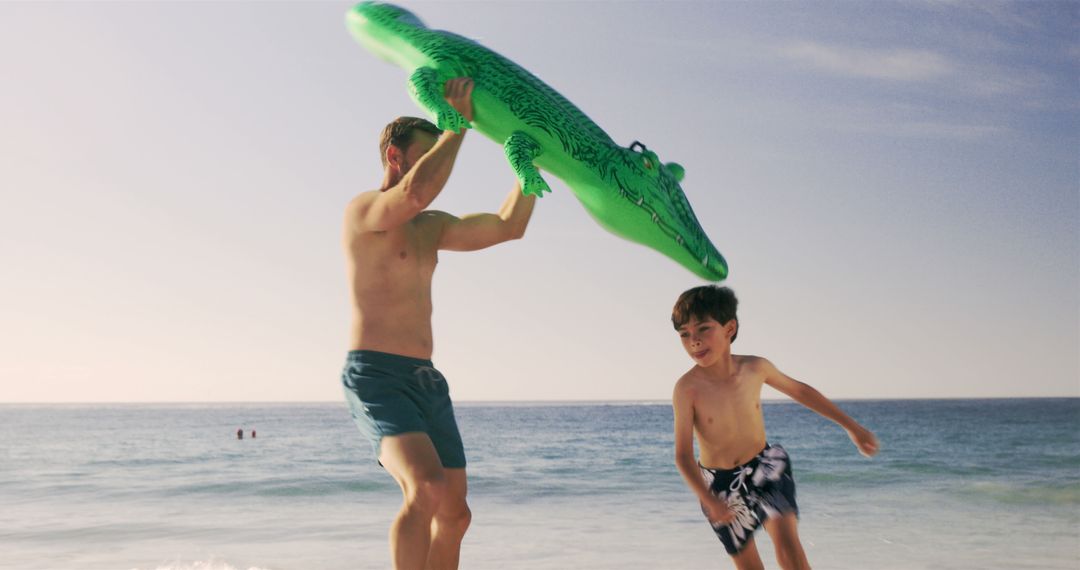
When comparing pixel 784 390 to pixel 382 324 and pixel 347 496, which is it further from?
pixel 347 496

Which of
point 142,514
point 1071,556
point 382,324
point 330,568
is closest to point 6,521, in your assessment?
point 142,514

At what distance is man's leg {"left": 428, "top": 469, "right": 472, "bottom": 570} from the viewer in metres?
3.41

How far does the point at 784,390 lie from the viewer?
4.03m

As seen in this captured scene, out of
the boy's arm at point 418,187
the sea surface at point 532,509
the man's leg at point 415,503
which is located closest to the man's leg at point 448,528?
the man's leg at point 415,503

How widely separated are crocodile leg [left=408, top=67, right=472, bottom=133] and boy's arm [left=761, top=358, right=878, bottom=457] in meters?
1.72

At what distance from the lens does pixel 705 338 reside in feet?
12.8

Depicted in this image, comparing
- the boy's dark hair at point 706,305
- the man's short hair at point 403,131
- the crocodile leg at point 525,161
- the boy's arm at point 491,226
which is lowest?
the boy's dark hair at point 706,305

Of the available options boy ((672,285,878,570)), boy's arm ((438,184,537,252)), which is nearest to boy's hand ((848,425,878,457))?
boy ((672,285,878,570))

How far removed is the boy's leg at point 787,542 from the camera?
376 centimetres

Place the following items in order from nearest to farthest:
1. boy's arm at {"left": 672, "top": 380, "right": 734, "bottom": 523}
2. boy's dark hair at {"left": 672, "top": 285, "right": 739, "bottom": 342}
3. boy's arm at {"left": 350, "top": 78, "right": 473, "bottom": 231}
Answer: boy's arm at {"left": 350, "top": 78, "right": 473, "bottom": 231} → boy's arm at {"left": 672, "top": 380, "right": 734, "bottom": 523} → boy's dark hair at {"left": 672, "top": 285, "right": 739, "bottom": 342}

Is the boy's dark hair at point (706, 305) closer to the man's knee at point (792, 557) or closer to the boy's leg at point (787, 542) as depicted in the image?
the boy's leg at point (787, 542)

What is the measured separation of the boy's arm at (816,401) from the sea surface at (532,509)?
15.8 feet

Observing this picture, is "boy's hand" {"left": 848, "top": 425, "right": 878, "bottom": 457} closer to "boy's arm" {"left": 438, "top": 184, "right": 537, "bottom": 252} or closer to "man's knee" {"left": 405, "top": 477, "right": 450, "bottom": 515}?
"boy's arm" {"left": 438, "top": 184, "right": 537, "bottom": 252}

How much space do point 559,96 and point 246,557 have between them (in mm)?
7439
